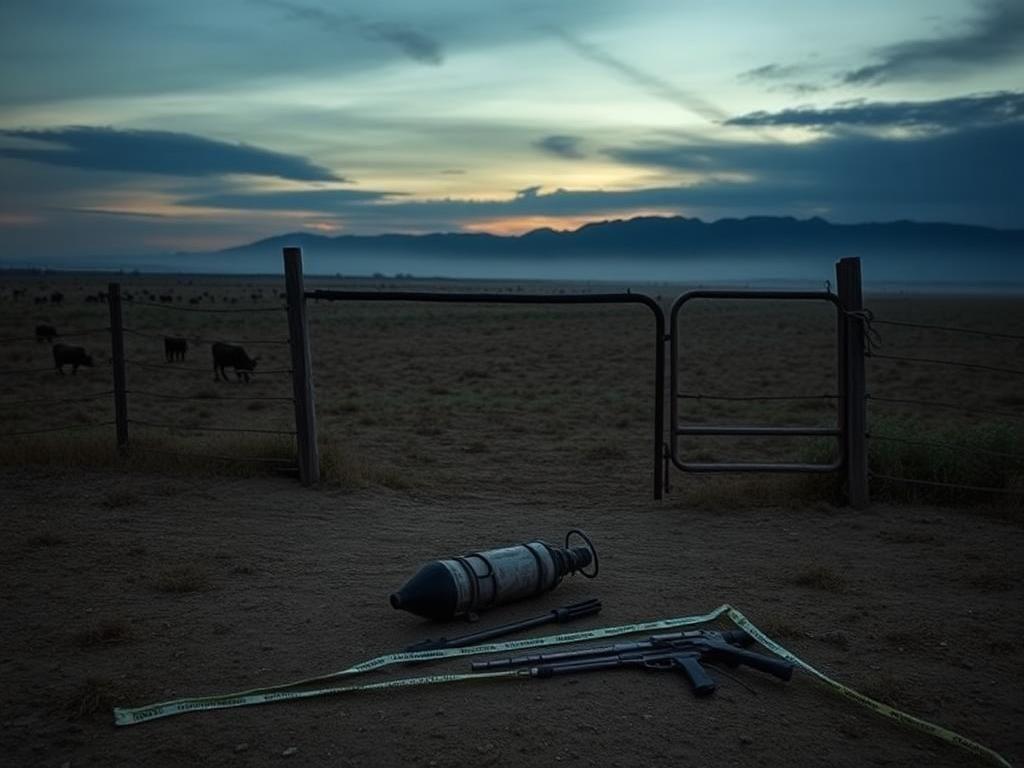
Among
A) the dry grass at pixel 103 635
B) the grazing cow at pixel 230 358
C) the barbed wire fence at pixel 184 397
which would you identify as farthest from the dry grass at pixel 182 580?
the grazing cow at pixel 230 358

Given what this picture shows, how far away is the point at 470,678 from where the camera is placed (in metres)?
3.89

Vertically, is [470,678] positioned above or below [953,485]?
below

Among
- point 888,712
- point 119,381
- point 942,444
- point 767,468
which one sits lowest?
point 888,712

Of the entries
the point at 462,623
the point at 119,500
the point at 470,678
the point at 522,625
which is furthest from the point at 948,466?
the point at 119,500

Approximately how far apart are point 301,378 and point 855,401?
4.61m

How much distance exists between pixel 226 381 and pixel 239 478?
12.3 m

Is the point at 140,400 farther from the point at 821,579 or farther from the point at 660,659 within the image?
the point at 660,659

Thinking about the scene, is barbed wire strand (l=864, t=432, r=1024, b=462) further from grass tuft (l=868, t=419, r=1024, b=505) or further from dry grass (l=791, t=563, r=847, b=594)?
dry grass (l=791, t=563, r=847, b=594)

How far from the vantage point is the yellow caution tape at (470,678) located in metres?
3.50

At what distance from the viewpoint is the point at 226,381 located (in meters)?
19.2

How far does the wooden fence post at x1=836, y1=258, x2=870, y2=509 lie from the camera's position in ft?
22.4

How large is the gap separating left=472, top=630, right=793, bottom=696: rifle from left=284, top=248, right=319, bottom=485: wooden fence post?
3.79 m

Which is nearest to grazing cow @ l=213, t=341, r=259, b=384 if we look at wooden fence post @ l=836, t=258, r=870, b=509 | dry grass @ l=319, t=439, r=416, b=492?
dry grass @ l=319, t=439, r=416, b=492

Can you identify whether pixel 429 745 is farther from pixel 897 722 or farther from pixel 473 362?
pixel 473 362
